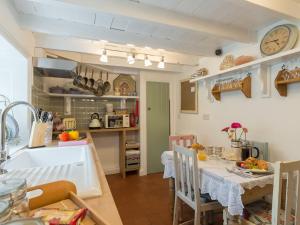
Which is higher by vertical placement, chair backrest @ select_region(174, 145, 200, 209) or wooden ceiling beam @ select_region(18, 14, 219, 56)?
wooden ceiling beam @ select_region(18, 14, 219, 56)

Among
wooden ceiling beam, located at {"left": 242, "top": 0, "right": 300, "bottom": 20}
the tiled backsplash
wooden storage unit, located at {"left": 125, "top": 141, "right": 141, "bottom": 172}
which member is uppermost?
wooden ceiling beam, located at {"left": 242, "top": 0, "right": 300, "bottom": 20}

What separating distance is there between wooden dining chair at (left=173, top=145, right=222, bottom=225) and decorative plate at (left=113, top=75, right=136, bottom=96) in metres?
2.26

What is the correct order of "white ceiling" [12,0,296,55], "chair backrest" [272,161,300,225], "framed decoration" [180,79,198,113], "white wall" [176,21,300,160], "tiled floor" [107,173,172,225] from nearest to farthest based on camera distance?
"chair backrest" [272,161,300,225] < "white ceiling" [12,0,296,55] < "white wall" [176,21,300,160] < "tiled floor" [107,173,172,225] < "framed decoration" [180,79,198,113]

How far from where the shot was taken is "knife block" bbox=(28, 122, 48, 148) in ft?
6.04

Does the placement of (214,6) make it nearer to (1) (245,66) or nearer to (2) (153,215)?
(1) (245,66)

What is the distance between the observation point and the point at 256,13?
1.83 m

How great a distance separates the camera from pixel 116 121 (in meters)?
3.57

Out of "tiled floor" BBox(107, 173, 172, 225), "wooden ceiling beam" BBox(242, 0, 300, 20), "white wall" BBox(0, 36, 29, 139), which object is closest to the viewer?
"wooden ceiling beam" BBox(242, 0, 300, 20)

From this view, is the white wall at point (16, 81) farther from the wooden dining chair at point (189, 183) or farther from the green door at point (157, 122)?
the green door at point (157, 122)

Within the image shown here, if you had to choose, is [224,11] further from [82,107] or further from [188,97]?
[82,107]

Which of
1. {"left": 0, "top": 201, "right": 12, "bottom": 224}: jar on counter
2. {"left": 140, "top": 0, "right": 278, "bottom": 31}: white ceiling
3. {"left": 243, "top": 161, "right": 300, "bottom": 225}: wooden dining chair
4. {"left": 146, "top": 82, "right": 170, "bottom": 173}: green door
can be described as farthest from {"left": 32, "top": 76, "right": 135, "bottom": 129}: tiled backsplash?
{"left": 0, "top": 201, "right": 12, "bottom": 224}: jar on counter

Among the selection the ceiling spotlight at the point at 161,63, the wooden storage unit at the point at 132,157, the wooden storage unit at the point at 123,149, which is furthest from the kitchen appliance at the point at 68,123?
the ceiling spotlight at the point at 161,63

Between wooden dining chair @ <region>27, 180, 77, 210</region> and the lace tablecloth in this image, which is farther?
the lace tablecloth

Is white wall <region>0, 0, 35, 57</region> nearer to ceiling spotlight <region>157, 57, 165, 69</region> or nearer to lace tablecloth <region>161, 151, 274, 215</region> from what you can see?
ceiling spotlight <region>157, 57, 165, 69</region>
